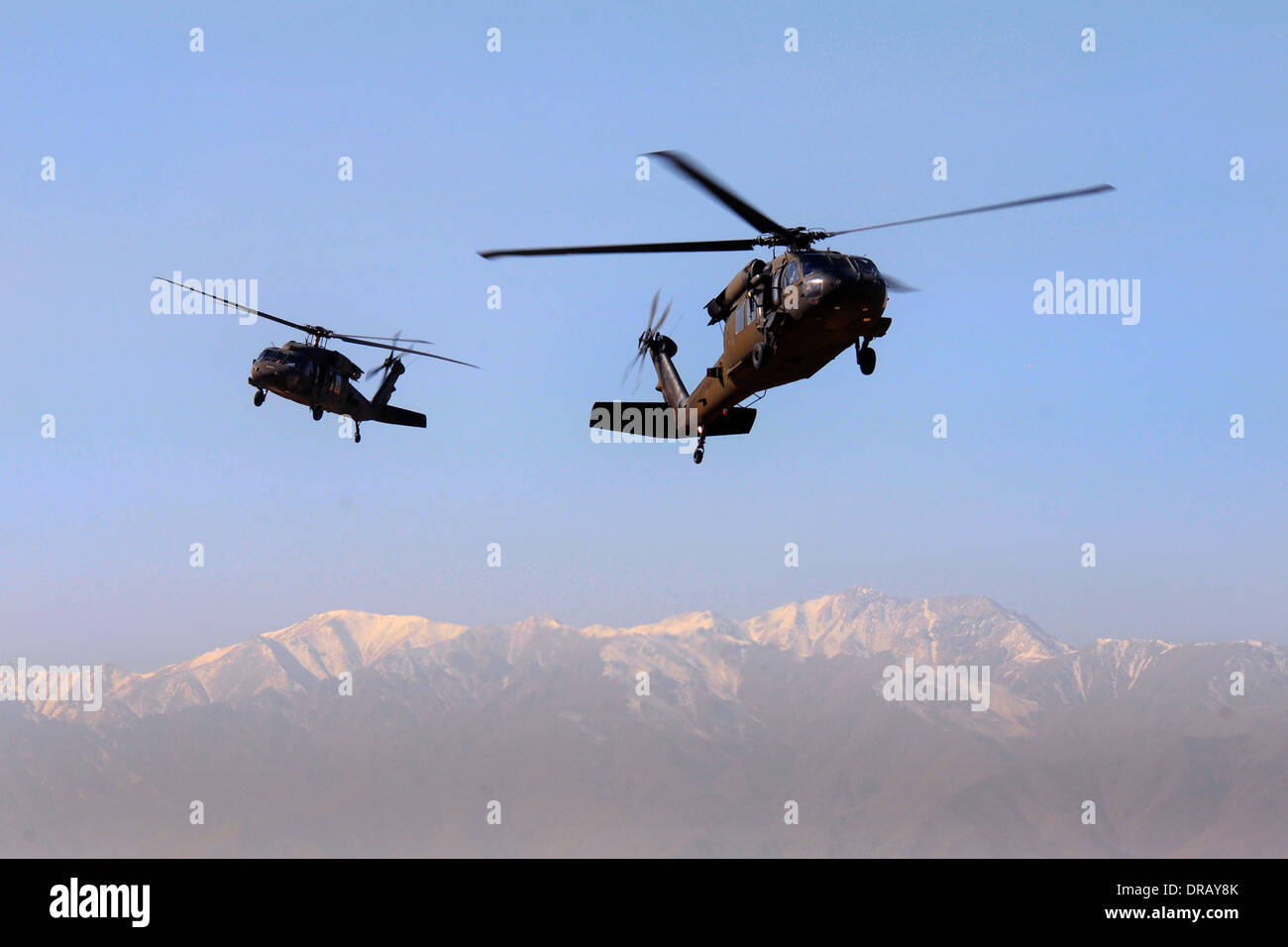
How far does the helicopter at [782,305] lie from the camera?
38.8 metres

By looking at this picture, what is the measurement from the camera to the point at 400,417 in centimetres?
7250

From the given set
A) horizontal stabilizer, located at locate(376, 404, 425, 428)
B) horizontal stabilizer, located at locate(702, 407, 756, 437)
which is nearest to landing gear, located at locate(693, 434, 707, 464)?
horizontal stabilizer, located at locate(702, 407, 756, 437)

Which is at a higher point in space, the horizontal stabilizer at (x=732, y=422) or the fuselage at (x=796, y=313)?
the fuselage at (x=796, y=313)

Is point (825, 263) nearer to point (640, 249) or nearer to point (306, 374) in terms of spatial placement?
point (640, 249)

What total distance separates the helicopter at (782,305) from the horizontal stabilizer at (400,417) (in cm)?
2711

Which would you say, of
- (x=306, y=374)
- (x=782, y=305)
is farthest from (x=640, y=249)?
(x=306, y=374)

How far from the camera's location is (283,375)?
208 ft

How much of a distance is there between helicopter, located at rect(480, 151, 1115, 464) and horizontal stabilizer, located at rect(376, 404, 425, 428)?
88.9 feet

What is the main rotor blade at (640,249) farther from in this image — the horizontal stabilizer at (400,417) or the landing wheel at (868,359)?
the horizontal stabilizer at (400,417)

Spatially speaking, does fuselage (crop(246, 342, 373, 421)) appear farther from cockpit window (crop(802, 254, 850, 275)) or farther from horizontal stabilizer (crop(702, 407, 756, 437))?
cockpit window (crop(802, 254, 850, 275))

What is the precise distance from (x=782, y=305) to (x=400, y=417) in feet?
119

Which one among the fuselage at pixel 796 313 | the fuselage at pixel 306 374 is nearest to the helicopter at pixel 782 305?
the fuselage at pixel 796 313
